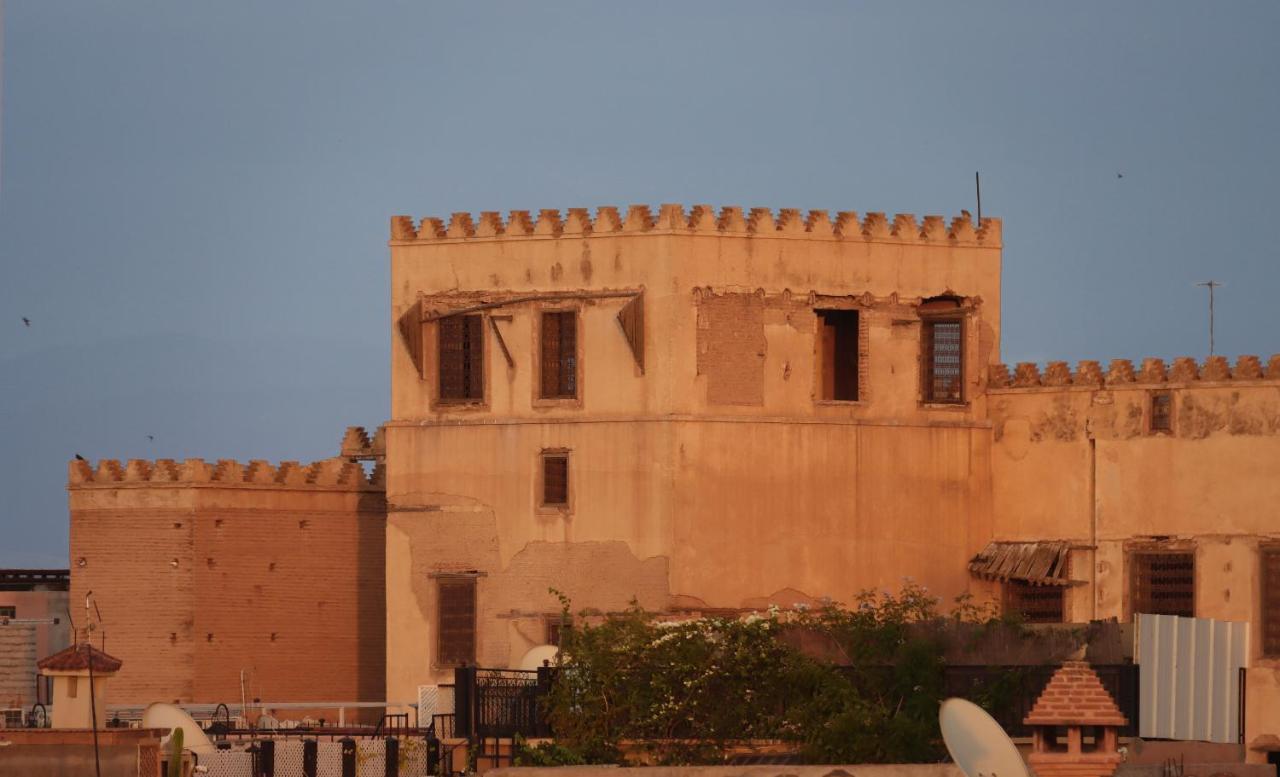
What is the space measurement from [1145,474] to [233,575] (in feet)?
41.2

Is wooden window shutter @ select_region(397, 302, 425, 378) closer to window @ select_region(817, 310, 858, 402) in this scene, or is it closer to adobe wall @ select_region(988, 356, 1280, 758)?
window @ select_region(817, 310, 858, 402)

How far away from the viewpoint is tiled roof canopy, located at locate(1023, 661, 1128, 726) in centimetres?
2612

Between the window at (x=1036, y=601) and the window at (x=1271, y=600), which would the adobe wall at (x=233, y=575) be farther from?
the window at (x=1271, y=600)

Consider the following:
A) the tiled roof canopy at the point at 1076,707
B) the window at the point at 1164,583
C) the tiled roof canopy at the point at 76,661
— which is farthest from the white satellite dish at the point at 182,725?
the window at the point at 1164,583

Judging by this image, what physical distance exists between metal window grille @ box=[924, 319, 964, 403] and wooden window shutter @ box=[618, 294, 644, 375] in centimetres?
384

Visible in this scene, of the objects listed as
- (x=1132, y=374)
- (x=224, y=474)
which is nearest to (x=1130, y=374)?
(x=1132, y=374)

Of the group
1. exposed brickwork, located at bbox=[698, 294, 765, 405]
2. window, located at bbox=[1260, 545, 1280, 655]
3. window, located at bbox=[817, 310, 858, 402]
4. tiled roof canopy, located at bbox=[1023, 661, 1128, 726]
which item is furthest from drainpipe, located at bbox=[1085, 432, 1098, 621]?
tiled roof canopy, located at bbox=[1023, 661, 1128, 726]

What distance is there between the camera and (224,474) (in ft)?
146

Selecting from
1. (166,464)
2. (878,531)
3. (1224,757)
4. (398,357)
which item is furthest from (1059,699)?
(166,464)

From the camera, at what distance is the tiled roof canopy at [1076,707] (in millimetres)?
26125

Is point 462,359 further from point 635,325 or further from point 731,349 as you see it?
point 731,349

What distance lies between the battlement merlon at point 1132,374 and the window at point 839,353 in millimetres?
1816

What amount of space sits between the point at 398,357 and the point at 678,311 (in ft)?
13.1

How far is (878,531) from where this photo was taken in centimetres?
4122
